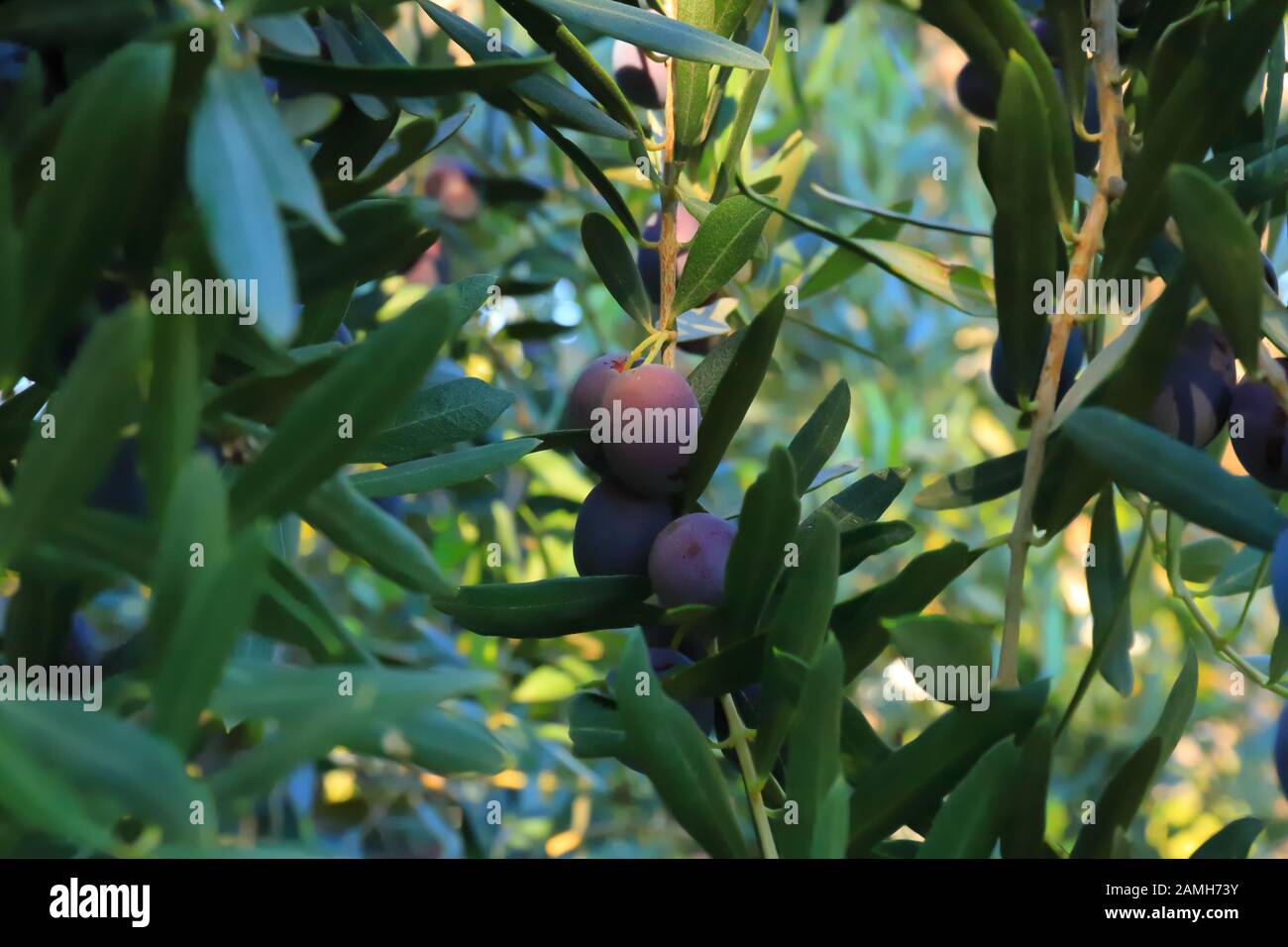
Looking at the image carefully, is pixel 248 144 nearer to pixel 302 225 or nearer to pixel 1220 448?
pixel 302 225

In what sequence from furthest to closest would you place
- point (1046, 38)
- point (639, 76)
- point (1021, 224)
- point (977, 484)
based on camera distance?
point (639, 76) → point (1046, 38) → point (977, 484) → point (1021, 224)

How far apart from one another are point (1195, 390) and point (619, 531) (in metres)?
0.30

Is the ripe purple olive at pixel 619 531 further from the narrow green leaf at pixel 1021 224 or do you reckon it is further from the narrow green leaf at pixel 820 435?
the narrow green leaf at pixel 1021 224

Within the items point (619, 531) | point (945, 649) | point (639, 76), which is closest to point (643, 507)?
point (619, 531)

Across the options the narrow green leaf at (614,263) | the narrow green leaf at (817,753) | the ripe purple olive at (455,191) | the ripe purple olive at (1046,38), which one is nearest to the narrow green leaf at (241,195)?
the narrow green leaf at (817,753)

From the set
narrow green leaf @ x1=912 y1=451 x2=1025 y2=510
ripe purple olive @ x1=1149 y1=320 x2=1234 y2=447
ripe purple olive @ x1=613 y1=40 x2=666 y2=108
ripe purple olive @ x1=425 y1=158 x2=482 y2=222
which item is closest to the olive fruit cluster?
narrow green leaf @ x1=912 y1=451 x2=1025 y2=510

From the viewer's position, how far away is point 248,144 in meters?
0.38

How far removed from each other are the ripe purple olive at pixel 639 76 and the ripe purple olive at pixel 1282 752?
60 centimetres

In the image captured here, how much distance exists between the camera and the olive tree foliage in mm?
359

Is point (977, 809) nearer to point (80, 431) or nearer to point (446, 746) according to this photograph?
point (446, 746)

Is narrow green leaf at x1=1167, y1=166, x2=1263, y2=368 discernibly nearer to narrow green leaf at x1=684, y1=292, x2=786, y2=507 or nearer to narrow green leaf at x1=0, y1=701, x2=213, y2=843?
narrow green leaf at x1=684, y1=292, x2=786, y2=507

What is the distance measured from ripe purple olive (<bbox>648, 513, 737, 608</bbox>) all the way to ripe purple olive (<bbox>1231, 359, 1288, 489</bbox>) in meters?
0.27

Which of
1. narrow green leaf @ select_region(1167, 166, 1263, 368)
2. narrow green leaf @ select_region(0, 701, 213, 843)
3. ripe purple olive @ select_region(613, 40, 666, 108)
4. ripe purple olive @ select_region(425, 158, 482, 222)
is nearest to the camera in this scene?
narrow green leaf @ select_region(0, 701, 213, 843)

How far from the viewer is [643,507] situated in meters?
0.68
